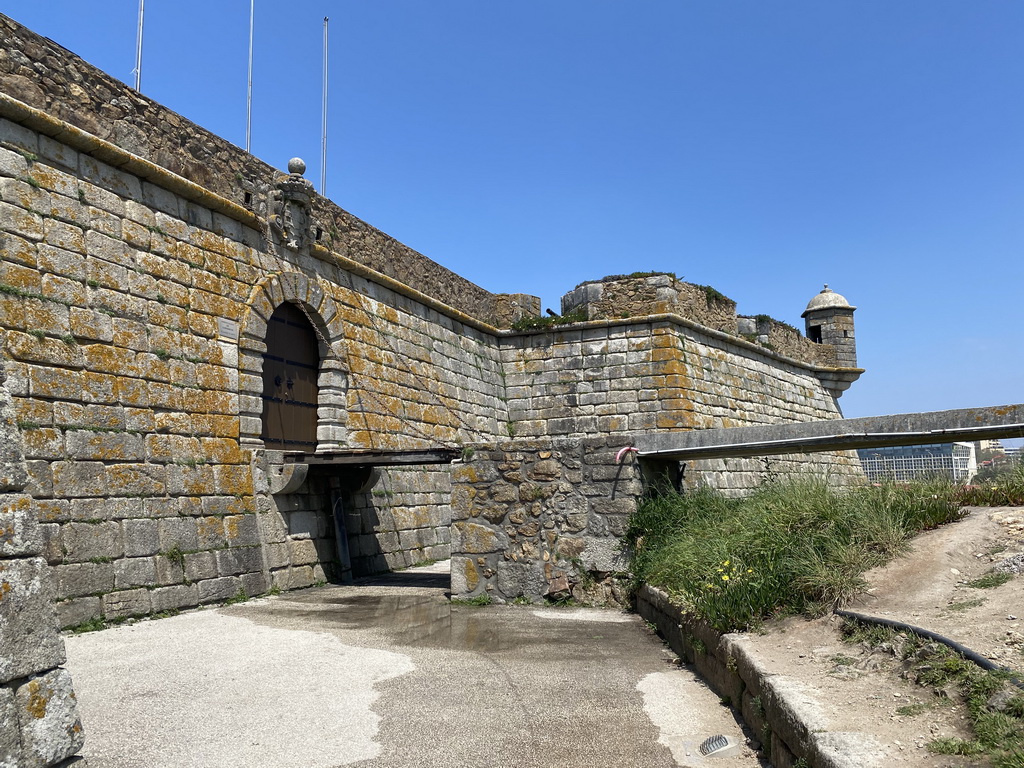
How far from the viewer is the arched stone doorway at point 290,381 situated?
9836 mm

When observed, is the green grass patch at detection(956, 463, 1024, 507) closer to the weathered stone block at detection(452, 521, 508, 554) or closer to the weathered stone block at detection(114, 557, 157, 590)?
the weathered stone block at detection(452, 521, 508, 554)

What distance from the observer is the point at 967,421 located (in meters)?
6.16

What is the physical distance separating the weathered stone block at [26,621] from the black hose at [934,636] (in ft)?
10.3

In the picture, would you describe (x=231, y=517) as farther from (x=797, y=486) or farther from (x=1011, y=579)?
(x=1011, y=579)

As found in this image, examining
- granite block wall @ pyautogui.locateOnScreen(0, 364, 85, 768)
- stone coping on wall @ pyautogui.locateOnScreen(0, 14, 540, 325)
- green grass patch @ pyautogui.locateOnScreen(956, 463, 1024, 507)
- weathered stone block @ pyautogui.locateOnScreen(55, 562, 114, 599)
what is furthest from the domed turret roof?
granite block wall @ pyautogui.locateOnScreen(0, 364, 85, 768)

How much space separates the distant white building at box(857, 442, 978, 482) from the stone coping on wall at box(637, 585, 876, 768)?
2.02m

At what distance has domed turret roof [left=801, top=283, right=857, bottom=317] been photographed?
2000 cm

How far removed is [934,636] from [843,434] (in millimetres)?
3693

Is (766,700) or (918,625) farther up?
(918,625)

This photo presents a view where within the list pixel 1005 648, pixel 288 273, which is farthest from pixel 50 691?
pixel 288 273

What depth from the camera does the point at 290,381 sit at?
10234mm

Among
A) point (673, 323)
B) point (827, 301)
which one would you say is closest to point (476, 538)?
point (673, 323)

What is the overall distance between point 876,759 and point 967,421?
447cm

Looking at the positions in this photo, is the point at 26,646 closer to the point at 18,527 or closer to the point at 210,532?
the point at 18,527
